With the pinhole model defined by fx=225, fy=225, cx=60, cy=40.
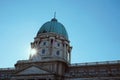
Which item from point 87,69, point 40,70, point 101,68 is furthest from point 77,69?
point 40,70

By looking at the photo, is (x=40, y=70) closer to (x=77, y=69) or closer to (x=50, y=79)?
(x=50, y=79)

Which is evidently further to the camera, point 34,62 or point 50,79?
point 34,62

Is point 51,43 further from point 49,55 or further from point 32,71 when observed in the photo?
point 32,71

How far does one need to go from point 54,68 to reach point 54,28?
1927 cm

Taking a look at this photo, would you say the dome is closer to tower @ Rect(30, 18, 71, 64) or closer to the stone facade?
tower @ Rect(30, 18, 71, 64)

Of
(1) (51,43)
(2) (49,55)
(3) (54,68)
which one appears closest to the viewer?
(3) (54,68)

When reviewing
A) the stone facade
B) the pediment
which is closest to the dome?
the stone facade

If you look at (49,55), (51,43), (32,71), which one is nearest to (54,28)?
(51,43)

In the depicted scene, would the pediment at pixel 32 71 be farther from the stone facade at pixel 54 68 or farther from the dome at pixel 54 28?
the dome at pixel 54 28

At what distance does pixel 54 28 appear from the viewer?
7312 cm

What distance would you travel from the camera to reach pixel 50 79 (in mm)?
55281

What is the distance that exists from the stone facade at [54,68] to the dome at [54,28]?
84.4 inches

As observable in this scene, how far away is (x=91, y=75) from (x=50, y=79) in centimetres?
1006

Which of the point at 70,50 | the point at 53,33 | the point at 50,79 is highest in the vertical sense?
the point at 53,33
